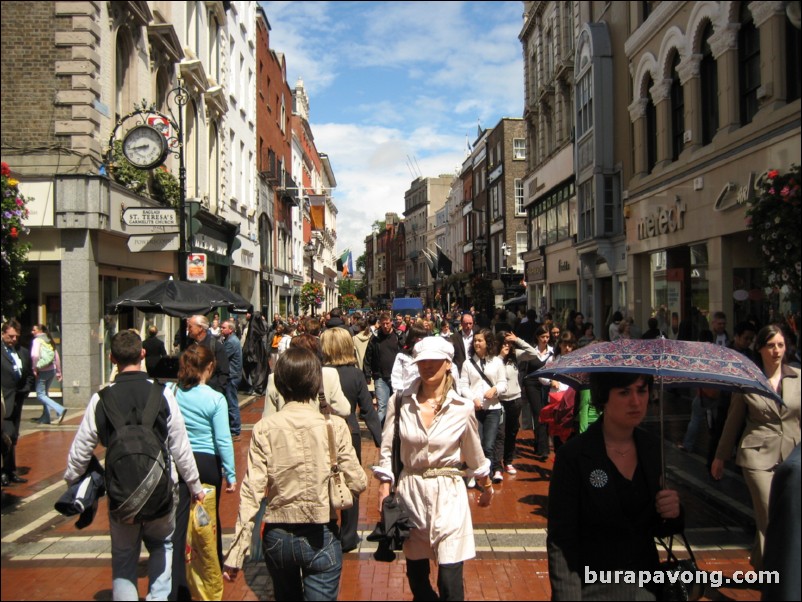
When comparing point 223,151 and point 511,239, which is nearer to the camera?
point 223,151

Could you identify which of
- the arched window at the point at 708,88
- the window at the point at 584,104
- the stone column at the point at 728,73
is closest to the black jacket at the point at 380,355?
the stone column at the point at 728,73

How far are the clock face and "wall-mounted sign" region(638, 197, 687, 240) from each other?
11.7 meters

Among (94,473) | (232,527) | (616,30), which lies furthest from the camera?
(616,30)

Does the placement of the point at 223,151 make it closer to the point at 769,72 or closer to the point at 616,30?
the point at 616,30

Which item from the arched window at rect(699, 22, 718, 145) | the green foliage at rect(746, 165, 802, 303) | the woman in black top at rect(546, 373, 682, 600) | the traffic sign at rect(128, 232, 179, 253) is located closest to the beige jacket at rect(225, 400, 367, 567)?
the woman in black top at rect(546, 373, 682, 600)

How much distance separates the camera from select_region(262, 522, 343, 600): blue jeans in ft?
11.8

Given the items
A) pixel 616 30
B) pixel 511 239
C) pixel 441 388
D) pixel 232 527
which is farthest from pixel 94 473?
pixel 511 239

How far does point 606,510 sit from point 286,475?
1660 millimetres

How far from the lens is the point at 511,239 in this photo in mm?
46156

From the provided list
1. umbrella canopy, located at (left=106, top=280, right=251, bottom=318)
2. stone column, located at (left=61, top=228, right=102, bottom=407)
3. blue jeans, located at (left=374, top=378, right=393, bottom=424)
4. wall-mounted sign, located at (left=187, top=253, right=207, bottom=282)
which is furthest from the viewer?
wall-mounted sign, located at (left=187, top=253, right=207, bottom=282)

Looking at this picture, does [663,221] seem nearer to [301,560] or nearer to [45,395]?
[45,395]

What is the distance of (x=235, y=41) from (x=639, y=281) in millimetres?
15411

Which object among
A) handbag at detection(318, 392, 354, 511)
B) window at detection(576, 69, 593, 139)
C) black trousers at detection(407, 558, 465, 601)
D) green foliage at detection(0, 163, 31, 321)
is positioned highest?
window at detection(576, 69, 593, 139)

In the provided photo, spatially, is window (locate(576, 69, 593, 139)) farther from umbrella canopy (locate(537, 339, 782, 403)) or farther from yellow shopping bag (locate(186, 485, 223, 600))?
yellow shopping bag (locate(186, 485, 223, 600))
